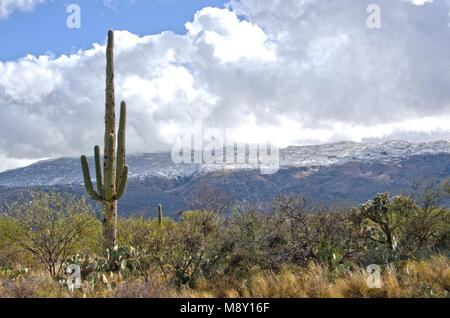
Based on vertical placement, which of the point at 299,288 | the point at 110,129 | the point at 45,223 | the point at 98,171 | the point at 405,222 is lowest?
the point at 299,288

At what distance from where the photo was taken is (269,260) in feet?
29.9

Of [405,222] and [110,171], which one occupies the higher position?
[110,171]

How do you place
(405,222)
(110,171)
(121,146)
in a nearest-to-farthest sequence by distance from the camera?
1. (405,222)
2. (110,171)
3. (121,146)

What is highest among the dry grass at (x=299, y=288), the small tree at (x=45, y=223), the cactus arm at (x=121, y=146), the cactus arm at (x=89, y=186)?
the cactus arm at (x=121, y=146)

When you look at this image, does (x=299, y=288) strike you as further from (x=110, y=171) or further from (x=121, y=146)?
(x=121, y=146)

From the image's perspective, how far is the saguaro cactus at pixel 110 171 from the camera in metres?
12.8

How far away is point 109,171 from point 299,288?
30.3ft

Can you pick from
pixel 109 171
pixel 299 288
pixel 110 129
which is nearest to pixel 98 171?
pixel 109 171

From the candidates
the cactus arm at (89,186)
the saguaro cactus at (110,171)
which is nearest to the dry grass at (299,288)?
the saguaro cactus at (110,171)

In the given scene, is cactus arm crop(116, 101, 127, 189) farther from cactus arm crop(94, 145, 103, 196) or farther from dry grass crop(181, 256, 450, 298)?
dry grass crop(181, 256, 450, 298)

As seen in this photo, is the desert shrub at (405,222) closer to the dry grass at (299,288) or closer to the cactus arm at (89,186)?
the dry grass at (299,288)

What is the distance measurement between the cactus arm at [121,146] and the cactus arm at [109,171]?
0.32 m

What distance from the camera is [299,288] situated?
7.13 meters

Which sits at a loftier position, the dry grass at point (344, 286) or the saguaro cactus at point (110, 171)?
the saguaro cactus at point (110, 171)
